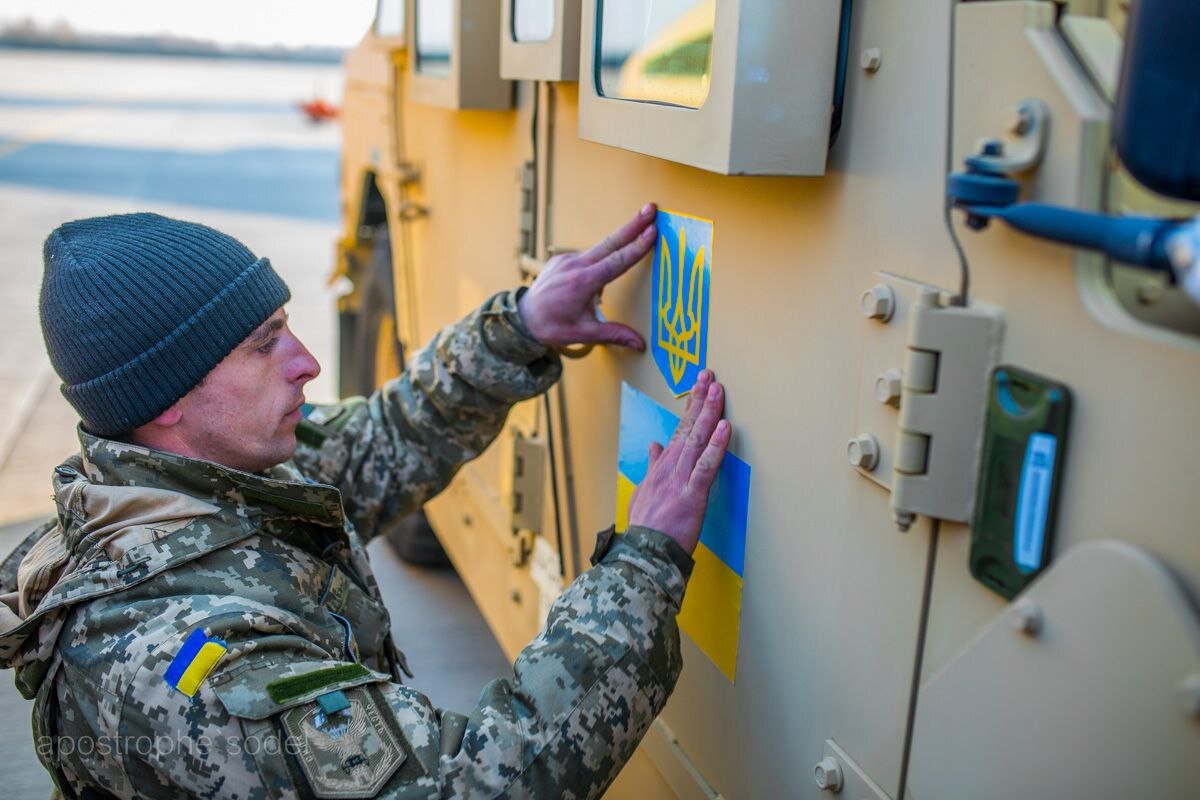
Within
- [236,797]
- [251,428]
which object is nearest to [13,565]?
[251,428]

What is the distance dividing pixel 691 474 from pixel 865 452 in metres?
0.34

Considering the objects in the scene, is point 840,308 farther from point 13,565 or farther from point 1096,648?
Answer: point 13,565

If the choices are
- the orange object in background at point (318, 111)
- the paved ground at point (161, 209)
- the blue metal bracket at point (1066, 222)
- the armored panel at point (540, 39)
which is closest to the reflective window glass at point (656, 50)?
the armored panel at point (540, 39)

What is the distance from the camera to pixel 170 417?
152 centimetres

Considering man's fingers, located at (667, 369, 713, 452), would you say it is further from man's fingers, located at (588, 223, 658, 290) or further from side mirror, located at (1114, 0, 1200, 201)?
side mirror, located at (1114, 0, 1200, 201)

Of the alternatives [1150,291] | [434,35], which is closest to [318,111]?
[434,35]

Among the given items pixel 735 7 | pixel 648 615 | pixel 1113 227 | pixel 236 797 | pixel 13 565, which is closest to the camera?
pixel 1113 227

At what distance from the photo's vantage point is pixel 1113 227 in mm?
762

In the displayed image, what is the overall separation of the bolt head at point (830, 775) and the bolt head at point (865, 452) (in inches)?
13.2

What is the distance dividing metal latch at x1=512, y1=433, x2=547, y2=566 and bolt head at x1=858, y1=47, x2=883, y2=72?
1114mm

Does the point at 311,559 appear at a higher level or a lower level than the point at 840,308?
lower

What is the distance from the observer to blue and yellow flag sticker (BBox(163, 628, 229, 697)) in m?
1.25

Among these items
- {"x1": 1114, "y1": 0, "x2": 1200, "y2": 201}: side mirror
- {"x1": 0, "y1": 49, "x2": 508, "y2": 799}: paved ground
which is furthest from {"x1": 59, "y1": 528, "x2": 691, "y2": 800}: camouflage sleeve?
{"x1": 0, "y1": 49, "x2": 508, "y2": 799}: paved ground

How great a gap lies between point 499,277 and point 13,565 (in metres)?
1.00
